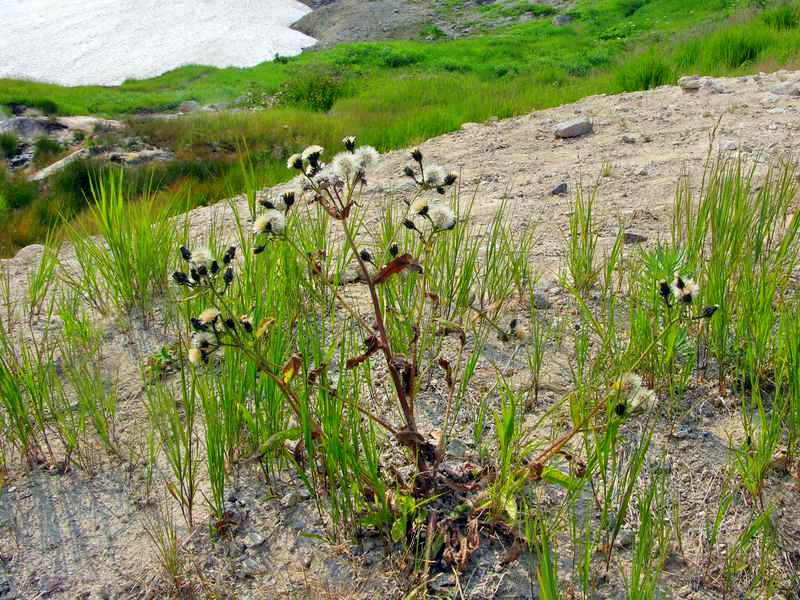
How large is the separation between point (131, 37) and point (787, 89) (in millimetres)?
29457

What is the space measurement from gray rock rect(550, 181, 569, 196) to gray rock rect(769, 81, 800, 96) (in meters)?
3.08

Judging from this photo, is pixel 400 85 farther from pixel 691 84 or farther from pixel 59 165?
pixel 691 84

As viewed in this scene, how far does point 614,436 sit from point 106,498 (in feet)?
4.82

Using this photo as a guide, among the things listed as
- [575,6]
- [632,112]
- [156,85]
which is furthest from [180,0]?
[632,112]

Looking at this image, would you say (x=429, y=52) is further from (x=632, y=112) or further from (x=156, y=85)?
(x=632, y=112)

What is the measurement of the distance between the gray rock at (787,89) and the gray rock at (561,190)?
3.08 metres

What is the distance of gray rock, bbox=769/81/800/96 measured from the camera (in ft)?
18.7

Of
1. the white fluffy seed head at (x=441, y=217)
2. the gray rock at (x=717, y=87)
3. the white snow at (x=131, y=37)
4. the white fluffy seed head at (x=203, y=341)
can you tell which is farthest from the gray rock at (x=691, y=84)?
the white snow at (x=131, y=37)

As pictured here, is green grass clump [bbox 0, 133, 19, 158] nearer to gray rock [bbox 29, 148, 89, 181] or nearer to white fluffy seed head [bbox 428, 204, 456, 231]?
gray rock [bbox 29, 148, 89, 181]

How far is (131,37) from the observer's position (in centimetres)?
2859

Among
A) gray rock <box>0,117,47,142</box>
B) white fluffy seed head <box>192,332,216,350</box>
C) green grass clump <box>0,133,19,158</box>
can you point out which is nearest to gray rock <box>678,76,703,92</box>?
white fluffy seed head <box>192,332,216,350</box>

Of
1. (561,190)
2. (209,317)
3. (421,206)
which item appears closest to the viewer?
(209,317)

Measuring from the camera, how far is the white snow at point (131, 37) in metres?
25.8

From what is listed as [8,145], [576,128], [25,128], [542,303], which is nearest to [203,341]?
[542,303]
